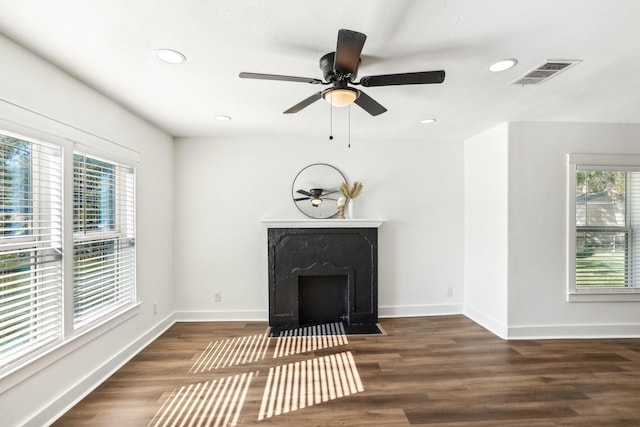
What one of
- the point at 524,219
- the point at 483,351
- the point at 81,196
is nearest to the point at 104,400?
the point at 81,196

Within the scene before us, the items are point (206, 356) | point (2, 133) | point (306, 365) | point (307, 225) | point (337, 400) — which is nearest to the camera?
Answer: point (2, 133)

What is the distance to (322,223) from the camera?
3670 mm

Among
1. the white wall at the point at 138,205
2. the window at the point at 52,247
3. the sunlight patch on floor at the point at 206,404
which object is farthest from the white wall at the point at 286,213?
the sunlight patch on floor at the point at 206,404

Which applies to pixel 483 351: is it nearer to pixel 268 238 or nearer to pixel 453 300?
pixel 453 300

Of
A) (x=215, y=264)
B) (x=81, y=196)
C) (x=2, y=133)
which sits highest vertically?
(x=2, y=133)

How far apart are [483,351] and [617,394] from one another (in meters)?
0.95

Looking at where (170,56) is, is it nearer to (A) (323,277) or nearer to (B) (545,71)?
(B) (545,71)

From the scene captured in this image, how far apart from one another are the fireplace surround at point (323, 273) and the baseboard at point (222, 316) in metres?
0.34

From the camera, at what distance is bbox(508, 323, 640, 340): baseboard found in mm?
3275

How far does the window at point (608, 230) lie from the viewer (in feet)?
10.8

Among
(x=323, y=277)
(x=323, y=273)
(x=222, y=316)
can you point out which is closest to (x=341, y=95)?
(x=323, y=273)

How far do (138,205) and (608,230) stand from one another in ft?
16.5

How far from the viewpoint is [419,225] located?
160 inches

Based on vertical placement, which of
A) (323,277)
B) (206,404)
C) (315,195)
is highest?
(315,195)
